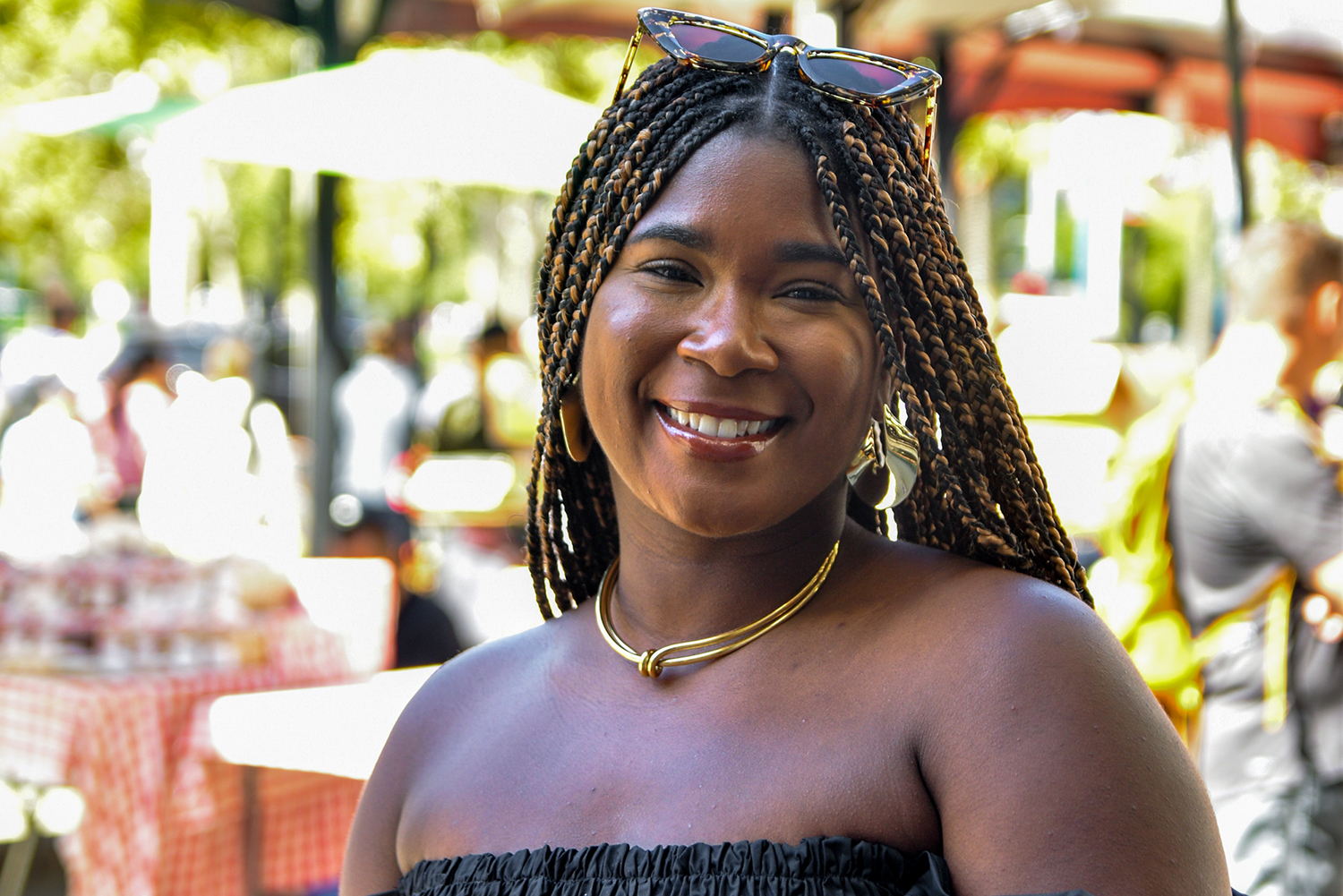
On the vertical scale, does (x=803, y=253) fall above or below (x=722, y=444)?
above

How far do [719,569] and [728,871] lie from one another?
337 millimetres

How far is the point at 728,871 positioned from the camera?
1137 mm

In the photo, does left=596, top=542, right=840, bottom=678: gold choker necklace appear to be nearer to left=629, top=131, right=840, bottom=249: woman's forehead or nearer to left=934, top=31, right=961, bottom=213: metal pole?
left=629, top=131, right=840, bottom=249: woman's forehead

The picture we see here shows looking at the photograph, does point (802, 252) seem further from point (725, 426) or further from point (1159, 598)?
point (1159, 598)

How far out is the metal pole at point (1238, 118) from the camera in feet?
17.3

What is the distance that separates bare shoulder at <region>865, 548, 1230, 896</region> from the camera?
3.42 ft

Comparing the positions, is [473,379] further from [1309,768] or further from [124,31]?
[124,31]

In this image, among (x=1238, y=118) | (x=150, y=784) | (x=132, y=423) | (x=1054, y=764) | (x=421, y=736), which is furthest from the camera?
(x=132, y=423)

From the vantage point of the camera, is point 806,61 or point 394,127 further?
point 394,127

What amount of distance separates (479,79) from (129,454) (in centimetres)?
426

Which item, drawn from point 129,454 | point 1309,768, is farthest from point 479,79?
point 1309,768

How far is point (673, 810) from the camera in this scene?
121 centimetres

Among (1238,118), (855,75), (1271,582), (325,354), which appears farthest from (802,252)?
(325,354)

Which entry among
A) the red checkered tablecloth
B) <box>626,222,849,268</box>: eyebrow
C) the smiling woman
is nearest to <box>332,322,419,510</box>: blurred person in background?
the red checkered tablecloth
